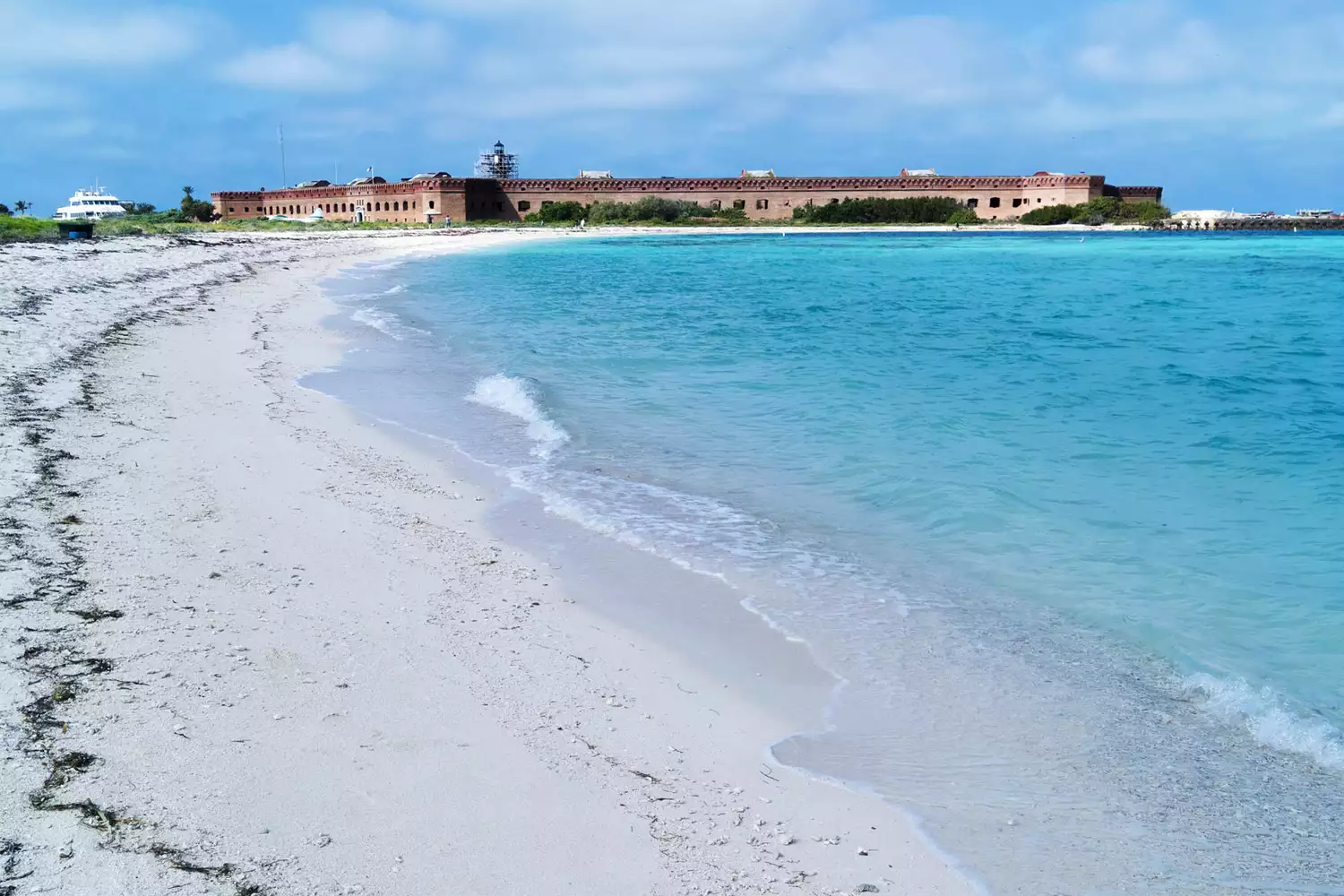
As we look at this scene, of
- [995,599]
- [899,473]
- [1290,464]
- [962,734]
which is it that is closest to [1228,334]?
[1290,464]

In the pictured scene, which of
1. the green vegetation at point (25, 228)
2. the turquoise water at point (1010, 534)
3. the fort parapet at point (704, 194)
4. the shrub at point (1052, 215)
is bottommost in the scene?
the turquoise water at point (1010, 534)

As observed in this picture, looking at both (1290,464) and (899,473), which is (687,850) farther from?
(1290,464)

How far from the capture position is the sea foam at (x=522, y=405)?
694 cm

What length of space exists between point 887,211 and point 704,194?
14.7m

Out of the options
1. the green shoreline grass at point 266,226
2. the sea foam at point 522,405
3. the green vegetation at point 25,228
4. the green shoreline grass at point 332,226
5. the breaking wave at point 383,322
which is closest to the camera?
the sea foam at point 522,405

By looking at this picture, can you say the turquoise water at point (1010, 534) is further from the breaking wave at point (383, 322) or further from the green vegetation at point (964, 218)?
the green vegetation at point (964, 218)

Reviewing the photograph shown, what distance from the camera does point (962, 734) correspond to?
3.04 m

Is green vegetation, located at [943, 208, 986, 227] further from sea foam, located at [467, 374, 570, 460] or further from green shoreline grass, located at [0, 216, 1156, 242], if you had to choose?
sea foam, located at [467, 374, 570, 460]

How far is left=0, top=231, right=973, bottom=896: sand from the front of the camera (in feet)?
7.14

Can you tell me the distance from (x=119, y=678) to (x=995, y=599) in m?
3.32

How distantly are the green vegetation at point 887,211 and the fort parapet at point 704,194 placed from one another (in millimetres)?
774

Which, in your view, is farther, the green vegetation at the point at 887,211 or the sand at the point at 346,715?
the green vegetation at the point at 887,211

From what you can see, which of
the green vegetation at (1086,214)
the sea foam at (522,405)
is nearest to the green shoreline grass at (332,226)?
the green vegetation at (1086,214)

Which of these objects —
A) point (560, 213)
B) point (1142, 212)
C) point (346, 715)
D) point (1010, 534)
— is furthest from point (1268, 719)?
point (1142, 212)
